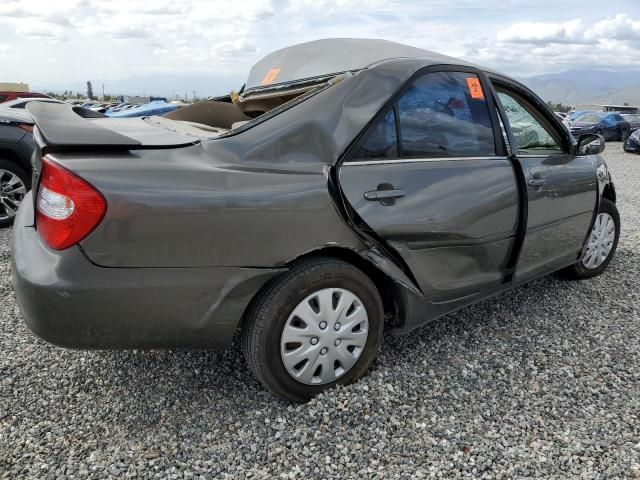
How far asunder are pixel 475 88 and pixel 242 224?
1.65 meters

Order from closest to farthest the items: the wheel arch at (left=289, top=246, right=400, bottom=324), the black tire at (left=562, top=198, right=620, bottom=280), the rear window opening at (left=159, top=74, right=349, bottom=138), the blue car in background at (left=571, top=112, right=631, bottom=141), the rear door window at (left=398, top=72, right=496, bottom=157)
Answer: the wheel arch at (left=289, top=246, right=400, bottom=324) → the rear door window at (left=398, top=72, right=496, bottom=157) → the rear window opening at (left=159, top=74, right=349, bottom=138) → the black tire at (left=562, top=198, right=620, bottom=280) → the blue car in background at (left=571, top=112, right=631, bottom=141)

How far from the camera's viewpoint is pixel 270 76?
358 centimetres

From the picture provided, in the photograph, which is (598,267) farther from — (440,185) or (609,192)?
(440,185)

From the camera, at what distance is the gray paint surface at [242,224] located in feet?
6.66

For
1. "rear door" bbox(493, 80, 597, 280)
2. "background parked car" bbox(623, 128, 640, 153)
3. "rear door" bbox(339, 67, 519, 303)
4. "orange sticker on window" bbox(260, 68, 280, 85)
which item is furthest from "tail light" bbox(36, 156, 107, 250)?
"background parked car" bbox(623, 128, 640, 153)

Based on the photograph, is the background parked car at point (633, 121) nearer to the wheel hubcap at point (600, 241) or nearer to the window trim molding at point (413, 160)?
the wheel hubcap at point (600, 241)

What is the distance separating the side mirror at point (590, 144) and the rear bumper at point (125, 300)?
2608mm

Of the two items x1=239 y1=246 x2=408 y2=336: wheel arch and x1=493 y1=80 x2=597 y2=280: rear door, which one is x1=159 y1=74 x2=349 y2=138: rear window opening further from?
x1=493 y1=80 x2=597 y2=280: rear door

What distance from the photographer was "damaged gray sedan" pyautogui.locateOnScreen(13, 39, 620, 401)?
2043 millimetres

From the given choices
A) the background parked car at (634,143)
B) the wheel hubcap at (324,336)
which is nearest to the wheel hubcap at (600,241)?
the wheel hubcap at (324,336)

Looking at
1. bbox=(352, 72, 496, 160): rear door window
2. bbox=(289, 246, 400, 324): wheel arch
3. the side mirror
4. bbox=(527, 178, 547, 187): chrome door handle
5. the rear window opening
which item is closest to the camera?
bbox=(289, 246, 400, 324): wheel arch

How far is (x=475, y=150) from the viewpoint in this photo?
296cm

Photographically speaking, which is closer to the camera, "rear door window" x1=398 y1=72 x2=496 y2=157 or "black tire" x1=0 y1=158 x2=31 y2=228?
"rear door window" x1=398 y1=72 x2=496 y2=157

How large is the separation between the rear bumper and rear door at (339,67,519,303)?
642mm
